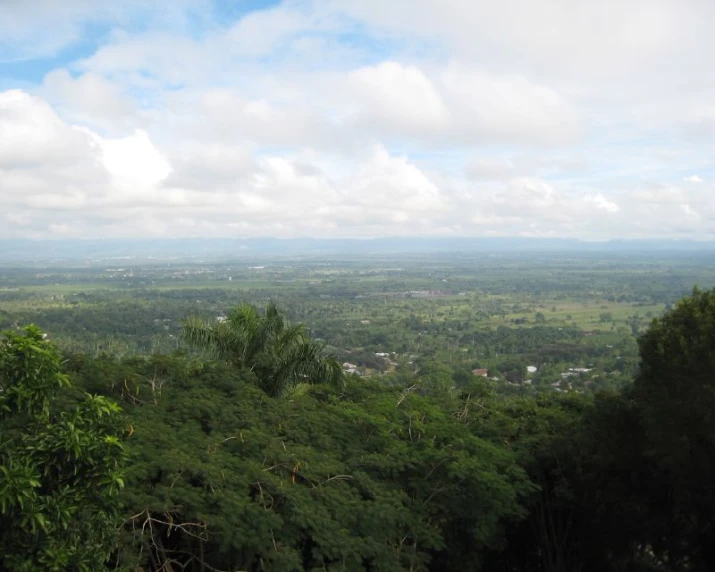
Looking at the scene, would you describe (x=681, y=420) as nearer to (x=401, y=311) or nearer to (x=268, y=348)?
(x=268, y=348)

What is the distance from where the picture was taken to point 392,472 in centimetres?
745

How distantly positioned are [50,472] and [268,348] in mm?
7912

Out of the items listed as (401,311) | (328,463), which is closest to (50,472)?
(328,463)

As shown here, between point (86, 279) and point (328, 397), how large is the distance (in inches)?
4477

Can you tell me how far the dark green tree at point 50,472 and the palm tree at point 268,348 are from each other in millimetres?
7192

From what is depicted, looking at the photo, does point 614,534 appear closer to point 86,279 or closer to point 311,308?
point 311,308

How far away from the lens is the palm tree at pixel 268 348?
37.4 feet

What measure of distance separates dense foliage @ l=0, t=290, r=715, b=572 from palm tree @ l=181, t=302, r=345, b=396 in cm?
84

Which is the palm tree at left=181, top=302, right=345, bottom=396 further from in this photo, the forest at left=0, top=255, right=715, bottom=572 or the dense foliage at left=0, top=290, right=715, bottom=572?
the dense foliage at left=0, top=290, right=715, bottom=572

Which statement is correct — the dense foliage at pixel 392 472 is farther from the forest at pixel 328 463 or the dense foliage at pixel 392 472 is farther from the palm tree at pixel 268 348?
the palm tree at pixel 268 348

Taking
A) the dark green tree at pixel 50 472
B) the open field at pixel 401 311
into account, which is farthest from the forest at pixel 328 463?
the open field at pixel 401 311

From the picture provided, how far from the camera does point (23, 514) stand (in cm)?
358

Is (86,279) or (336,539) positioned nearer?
(336,539)

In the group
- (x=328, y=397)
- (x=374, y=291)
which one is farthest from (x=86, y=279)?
(x=328, y=397)
